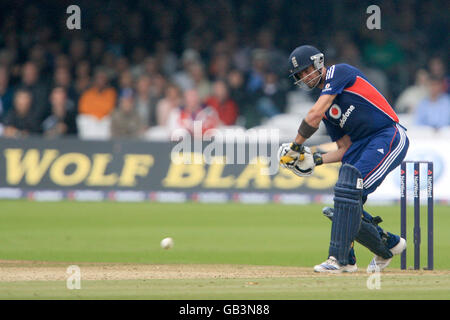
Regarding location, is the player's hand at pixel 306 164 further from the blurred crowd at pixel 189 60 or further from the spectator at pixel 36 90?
the spectator at pixel 36 90

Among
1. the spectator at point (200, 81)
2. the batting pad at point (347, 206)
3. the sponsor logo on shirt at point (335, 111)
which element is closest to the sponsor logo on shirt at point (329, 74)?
the sponsor logo on shirt at point (335, 111)

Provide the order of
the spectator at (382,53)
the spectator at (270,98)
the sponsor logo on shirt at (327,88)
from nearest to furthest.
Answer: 1. the sponsor logo on shirt at (327,88)
2. the spectator at (270,98)
3. the spectator at (382,53)

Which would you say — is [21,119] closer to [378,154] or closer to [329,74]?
[329,74]

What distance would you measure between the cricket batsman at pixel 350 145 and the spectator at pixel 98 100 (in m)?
9.98

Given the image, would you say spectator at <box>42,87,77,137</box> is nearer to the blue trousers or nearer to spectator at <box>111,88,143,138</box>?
spectator at <box>111,88,143,138</box>

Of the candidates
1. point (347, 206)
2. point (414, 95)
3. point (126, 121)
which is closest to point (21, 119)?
point (126, 121)

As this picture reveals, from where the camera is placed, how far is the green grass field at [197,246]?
662 centimetres

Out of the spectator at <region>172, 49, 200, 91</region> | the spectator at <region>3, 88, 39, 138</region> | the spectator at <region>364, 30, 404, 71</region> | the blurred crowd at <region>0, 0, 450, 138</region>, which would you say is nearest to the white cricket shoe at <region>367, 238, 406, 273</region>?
the blurred crowd at <region>0, 0, 450, 138</region>

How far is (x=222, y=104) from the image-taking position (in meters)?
17.2

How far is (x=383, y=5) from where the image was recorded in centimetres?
1944

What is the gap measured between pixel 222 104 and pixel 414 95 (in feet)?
12.1

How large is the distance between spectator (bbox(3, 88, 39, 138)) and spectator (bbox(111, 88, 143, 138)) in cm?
143

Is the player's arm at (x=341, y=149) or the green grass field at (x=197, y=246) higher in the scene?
the player's arm at (x=341, y=149)
